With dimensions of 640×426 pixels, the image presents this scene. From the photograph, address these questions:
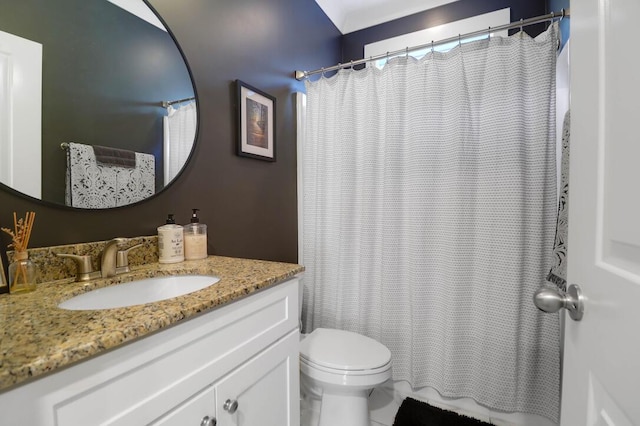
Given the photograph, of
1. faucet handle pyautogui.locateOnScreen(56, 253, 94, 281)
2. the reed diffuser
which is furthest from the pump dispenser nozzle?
the reed diffuser

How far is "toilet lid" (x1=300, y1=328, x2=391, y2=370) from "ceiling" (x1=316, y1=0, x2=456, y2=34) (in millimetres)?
2218

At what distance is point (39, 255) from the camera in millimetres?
787

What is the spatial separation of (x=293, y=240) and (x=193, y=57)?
1133mm

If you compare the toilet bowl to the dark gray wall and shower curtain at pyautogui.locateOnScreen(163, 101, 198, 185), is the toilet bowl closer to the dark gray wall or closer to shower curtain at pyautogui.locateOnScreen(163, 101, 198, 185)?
the dark gray wall

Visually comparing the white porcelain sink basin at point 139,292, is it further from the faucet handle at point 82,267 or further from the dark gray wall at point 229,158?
the dark gray wall at point 229,158

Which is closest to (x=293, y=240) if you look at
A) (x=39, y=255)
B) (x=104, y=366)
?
(x=39, y=255)

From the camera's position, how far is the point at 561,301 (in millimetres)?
545

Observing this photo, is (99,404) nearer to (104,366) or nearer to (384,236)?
(104,366)

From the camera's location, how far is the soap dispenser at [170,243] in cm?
104

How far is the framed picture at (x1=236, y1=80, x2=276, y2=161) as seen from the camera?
4.67ft

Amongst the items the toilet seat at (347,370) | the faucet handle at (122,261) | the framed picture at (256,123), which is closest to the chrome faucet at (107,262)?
the faucet handle at (122,261)

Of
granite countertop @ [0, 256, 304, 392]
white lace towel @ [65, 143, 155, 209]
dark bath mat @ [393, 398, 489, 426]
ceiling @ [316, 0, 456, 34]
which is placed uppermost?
ceiling @ [316, 0, 456, 34]

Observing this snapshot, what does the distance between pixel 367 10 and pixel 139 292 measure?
8.05ft

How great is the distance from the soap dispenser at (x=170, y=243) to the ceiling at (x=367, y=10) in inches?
75.2
